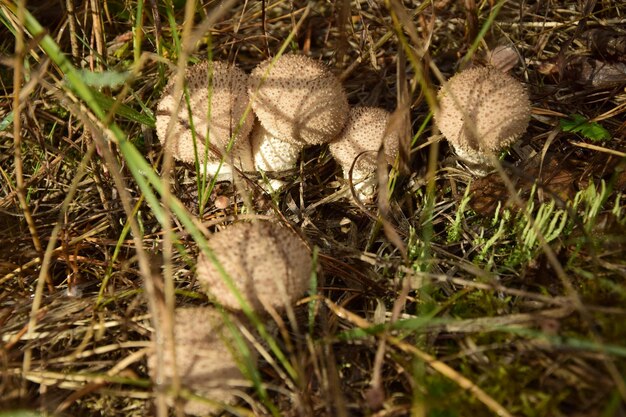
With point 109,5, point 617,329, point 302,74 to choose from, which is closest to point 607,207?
point 617,329

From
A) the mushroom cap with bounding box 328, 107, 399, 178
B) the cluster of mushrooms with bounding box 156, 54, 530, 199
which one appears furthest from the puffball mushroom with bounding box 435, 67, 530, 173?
the mushroom cap with bounding box 328, 107, 399, 178

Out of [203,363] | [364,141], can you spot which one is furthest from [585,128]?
[203,363]

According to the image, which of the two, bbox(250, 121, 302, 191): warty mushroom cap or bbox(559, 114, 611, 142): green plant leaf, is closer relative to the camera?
bbox(559, 114, 611, 142): green plant leaf

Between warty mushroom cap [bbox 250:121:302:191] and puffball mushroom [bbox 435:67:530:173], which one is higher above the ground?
puffball mushroom [bbox 435:67:530:173]

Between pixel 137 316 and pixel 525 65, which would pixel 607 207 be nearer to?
pixel 525 65

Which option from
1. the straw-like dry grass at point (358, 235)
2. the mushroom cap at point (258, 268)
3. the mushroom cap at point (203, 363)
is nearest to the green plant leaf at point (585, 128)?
the straw-like dry grass at point (358, 235)

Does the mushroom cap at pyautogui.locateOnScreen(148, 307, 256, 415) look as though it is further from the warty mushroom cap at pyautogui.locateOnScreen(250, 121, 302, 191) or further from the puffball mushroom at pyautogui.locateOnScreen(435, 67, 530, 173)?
the puffball mushroom at pyautogui.locateOnScreen(435, 67, 530, 173)

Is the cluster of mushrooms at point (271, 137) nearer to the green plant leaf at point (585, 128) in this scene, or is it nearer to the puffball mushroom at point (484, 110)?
the puffball mushroom at point (484, 110)

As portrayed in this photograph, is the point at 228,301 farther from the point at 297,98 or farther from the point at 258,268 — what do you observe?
the point at 297,98
